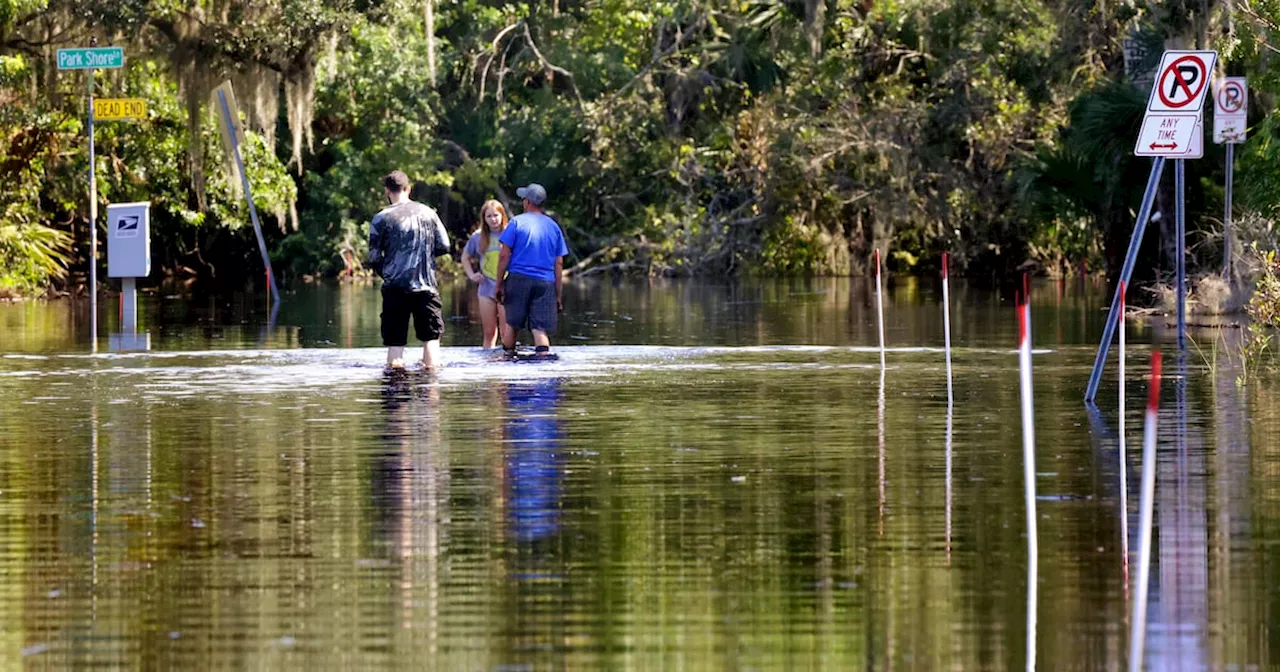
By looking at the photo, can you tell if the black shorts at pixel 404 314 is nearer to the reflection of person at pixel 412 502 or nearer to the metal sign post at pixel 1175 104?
the reflection of person at pixel 412 502

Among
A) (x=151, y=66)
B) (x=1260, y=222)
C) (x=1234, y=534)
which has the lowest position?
(x=1234, y=534)

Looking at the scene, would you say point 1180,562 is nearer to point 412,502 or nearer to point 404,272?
point 412,502

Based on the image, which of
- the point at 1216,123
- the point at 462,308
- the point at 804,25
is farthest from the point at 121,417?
the point at 804,25

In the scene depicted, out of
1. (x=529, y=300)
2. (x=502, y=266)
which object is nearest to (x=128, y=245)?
(x=502, y=266)

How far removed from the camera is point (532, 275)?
22.3 meters

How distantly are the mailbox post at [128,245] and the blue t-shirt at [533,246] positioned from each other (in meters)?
11.8

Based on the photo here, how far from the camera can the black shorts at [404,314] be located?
20.7 m

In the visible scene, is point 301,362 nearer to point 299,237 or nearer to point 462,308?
point 462,308

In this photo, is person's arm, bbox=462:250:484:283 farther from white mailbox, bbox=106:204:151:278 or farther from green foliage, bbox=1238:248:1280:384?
white mailbox, bbox=106:204:151:278

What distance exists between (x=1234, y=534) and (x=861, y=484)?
92.4 inches

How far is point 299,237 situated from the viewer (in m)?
54.9

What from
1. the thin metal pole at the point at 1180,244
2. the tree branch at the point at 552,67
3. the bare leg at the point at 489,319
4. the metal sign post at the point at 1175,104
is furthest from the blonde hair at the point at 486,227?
the tree branch at the point at 552,67

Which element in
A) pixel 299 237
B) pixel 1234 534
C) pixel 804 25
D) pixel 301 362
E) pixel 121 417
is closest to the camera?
pixel 1234 534

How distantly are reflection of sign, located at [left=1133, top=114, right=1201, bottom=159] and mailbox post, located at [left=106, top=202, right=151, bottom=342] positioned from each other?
60.5 feet
